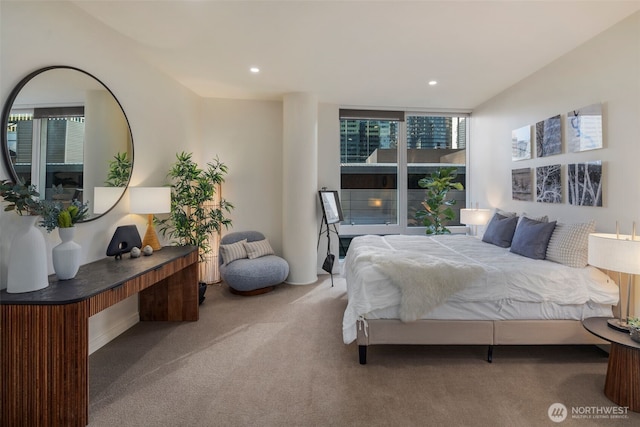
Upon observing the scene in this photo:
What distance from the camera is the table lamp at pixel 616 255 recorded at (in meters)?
1.81

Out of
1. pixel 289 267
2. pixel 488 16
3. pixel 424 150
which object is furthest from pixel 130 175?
pixel 424 150

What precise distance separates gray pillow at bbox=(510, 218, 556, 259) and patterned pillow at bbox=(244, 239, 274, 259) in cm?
305

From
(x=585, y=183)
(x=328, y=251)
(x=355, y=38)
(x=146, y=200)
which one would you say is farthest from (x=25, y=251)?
(x=585, y=183)

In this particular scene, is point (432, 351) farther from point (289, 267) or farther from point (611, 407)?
point (289, 267)

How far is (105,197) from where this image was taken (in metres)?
2.54

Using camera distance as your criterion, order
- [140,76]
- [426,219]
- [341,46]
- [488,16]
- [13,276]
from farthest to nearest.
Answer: [426,219], [140,76], [341,46], [488,16], [13,276]

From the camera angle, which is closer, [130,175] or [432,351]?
[432,351]

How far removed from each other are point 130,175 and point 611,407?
4.15m

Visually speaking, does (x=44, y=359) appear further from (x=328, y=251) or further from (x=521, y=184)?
(x=521, y=184)

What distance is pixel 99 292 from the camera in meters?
1.71

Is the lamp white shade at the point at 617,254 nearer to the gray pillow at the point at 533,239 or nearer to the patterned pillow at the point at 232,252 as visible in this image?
the gray pillow at the point at 533,239

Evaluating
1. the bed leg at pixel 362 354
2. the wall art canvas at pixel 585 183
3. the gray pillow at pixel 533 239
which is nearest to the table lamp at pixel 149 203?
the bed leg at pixel 362 354

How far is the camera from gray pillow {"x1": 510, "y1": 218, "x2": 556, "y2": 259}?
8.70ft

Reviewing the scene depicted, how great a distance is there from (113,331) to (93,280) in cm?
106
